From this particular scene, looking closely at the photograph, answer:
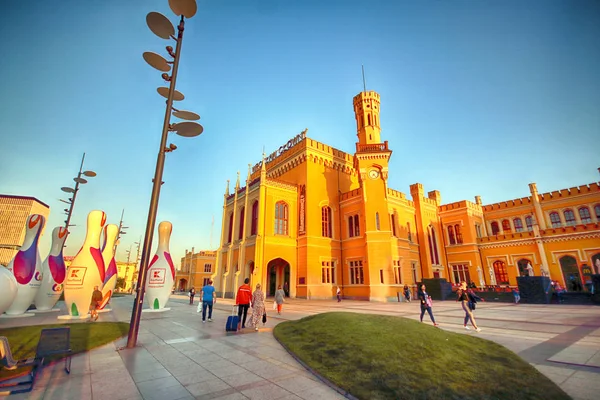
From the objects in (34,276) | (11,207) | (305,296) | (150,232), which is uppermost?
(11,207)

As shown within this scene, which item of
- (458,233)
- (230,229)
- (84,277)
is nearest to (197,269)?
(230,229)

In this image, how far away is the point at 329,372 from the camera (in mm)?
4973

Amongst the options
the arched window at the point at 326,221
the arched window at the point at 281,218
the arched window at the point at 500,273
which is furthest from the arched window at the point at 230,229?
the arched window at the point at 500,273

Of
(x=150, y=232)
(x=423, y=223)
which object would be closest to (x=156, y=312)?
(x=150, y=232)

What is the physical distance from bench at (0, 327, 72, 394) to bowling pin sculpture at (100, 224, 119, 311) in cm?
1159

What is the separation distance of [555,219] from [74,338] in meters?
47.3

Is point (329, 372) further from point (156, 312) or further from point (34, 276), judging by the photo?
point (34, 276)

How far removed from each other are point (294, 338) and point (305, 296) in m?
19.4

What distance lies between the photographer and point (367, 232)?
26.2 metres

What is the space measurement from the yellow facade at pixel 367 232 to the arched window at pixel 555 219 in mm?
223

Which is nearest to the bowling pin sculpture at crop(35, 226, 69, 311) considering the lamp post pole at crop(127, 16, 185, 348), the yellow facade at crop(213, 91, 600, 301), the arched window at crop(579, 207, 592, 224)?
the lamp post pole at crop(127, 16, 185, 348)

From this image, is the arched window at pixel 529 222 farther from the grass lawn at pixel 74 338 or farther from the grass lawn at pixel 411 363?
the grass lawn at pixel 74 338

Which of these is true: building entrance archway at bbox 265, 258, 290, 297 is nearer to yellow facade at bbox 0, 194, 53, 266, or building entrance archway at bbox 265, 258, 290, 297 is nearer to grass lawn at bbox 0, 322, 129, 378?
grass lawn at bbox 0, 322, 129, 378

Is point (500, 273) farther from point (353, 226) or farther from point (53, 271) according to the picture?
point (53, 271)
